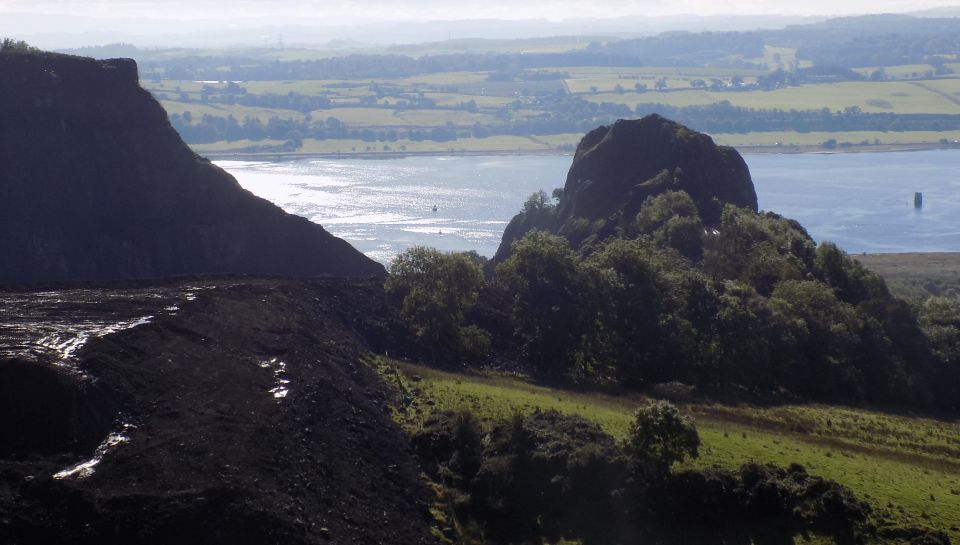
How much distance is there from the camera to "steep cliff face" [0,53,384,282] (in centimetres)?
5572

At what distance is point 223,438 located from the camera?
27.5 metres

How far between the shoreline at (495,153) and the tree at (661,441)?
101 metres

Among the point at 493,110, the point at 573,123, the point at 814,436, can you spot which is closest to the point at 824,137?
the point at 573,123

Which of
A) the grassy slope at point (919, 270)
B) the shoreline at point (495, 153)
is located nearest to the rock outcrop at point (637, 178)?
the grassy slope at point (919, 270)

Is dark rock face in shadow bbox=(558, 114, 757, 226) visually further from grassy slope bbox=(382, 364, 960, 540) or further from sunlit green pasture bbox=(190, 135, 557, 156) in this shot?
sunlit green pasture bbox=(190, 135, 557, 156)

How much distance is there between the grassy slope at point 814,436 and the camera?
102 ft

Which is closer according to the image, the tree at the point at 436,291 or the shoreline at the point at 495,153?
the tree at the point at 436,291

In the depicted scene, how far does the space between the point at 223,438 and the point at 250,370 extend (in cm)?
556

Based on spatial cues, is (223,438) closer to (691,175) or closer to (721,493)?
(721,493)

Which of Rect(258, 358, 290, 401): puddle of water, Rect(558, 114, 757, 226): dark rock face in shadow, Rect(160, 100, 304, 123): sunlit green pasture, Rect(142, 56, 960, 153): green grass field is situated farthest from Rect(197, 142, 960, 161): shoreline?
Rect(258, 358, 290, 401): puddle of water

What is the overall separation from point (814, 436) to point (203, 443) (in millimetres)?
Result: 21735

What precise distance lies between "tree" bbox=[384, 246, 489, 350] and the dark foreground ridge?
28.3 ft

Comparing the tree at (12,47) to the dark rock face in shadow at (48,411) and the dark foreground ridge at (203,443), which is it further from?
the dark rock face in shadow at (48,411)

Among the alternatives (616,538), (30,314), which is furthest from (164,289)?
(616,538)
